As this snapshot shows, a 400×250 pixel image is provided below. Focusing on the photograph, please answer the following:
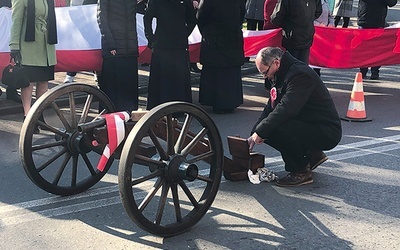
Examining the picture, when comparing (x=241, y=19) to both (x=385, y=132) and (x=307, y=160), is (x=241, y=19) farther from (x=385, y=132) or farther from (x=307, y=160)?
(x=307, y=160)

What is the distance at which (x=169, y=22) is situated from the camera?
6742 mm

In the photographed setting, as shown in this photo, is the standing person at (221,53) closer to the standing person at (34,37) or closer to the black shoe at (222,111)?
the black shoe at (222,111)

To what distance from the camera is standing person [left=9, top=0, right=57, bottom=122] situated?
19.3 feet

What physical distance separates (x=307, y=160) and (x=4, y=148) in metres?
3.18

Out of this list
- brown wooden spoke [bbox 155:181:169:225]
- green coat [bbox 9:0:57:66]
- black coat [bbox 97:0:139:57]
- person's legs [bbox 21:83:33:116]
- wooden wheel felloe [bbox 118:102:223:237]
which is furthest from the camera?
person's legs [bbox 21:83:33:116]

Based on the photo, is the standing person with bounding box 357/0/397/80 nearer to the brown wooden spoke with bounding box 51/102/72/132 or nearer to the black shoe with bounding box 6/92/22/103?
the black shoe with bounding box 6/92/22/103

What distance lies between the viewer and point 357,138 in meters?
6.34

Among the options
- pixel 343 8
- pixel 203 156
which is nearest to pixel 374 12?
pixel 343 8

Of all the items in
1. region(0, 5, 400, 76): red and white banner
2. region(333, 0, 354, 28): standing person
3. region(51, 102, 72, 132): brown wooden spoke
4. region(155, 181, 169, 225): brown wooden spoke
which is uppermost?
region(333, 0, 354, 28): standing person

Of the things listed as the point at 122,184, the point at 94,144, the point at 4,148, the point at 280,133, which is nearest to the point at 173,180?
the point at 122,184

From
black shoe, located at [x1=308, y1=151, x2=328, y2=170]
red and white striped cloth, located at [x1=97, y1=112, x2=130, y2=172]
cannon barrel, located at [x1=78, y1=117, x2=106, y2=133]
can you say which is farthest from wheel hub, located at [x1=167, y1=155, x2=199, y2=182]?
black shoe, located at [x1=308, y1=151, x2=328, y2=170]

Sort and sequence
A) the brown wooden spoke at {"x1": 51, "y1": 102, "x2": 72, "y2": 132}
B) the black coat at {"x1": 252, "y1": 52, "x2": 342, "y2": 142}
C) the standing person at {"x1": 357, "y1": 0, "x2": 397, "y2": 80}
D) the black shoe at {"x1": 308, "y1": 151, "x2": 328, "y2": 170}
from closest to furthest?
the brown wooden spoke at {"x1": 51, "y1": 102, "x2": 72, "y2": 132} < the black coat at {"x1": 252, "y1": 52, "x2": 342, "y2": 142} < the black shoe at {"x1": 308, "y1": 151, "x2": 328, "y2": 170} < the standing person at {"x1": 357, "y1": 0, "x2": 397, "y2": 80}

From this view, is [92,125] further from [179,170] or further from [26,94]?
[26,94]

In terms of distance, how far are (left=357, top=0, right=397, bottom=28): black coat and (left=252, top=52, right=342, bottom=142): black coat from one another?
17.5 ft
